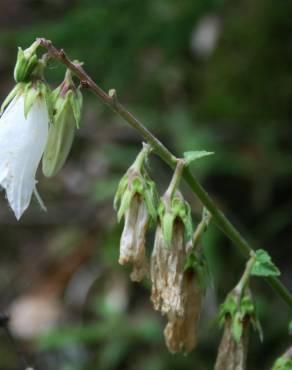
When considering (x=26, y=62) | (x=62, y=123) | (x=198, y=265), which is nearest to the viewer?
(x=26, y=62)

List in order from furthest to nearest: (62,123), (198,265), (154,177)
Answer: (154,177)
(198,265)
(62,123)

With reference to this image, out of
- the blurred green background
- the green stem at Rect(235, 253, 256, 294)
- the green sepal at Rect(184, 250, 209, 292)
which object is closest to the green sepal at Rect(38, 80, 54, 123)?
the green sepal at Rect(184, 250, 209, 292)

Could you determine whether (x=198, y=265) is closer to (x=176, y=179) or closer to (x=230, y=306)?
(x=230, y=306)

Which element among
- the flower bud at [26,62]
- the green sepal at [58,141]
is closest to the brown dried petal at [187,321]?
the green sepal at [58,141]

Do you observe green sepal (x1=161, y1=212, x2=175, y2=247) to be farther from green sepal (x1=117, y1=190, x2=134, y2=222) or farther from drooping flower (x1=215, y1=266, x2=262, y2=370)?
drooping flower (x1=215, y1=266, x2=262, y2=370)

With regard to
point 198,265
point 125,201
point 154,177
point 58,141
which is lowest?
point 198,265

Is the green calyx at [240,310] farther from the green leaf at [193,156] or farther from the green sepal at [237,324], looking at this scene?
the green leaf at [193,156]

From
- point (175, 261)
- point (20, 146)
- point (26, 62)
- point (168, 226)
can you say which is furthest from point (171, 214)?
point (26, 62)
